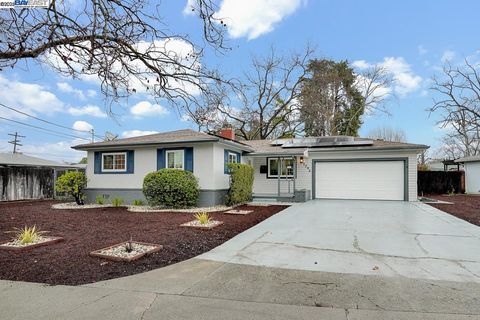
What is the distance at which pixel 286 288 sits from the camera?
13.2 ft

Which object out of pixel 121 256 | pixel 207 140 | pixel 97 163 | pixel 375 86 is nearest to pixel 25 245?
pixel 121 256

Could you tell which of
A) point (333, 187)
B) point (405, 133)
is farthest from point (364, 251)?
point (405, 133)

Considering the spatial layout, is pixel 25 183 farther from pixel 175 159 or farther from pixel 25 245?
pixel 25 245

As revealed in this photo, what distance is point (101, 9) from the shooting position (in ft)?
14.9

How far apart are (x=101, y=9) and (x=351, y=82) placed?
99.1ft

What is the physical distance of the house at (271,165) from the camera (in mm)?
13461

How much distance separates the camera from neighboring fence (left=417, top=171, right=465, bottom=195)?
2194cm

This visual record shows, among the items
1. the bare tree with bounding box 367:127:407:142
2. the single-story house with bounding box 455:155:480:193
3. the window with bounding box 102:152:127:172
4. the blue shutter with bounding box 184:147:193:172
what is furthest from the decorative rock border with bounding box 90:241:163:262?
the bare tree with bounding box 367:127:407:142

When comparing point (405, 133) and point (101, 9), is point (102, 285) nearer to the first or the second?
point (101, 9)

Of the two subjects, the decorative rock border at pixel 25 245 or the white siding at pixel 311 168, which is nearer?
the decorative rock border at pixel 25 245

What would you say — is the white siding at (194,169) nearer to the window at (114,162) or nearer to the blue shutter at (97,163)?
the blue shutter at (97,163)

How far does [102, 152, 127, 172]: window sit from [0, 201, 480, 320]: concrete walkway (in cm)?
966

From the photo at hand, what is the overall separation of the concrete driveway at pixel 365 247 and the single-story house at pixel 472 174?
51.6 feet

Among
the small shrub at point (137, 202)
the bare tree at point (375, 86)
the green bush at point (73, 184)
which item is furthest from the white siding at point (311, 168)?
the bare tree at point (375, 86)
